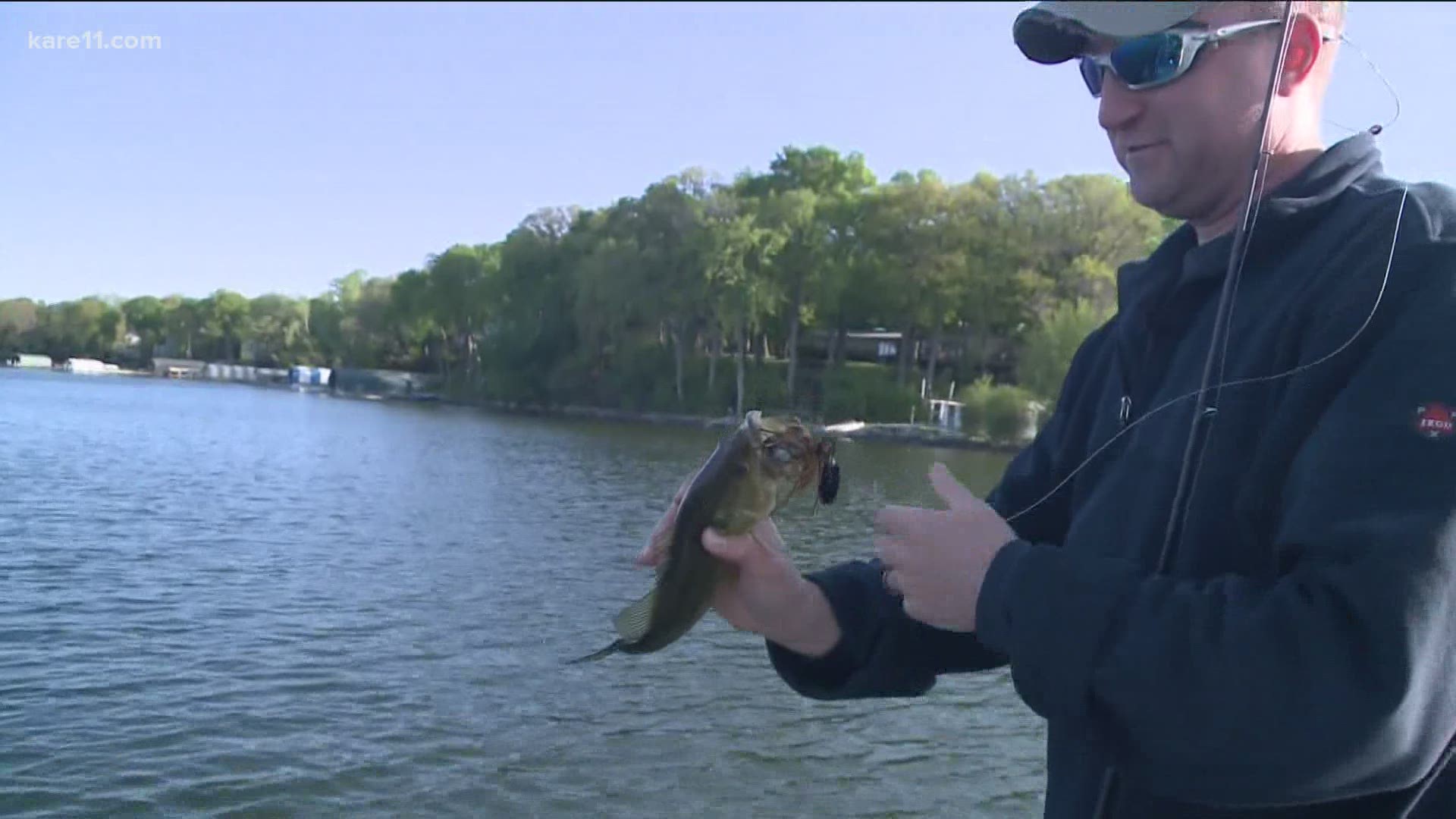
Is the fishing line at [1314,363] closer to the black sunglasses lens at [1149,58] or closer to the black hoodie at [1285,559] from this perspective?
the black hoodie at [1285,559]

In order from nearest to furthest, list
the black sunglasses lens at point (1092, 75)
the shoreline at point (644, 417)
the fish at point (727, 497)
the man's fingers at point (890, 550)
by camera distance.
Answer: the man's fingers at point (890, 550) < the black sunglasses lens at point (1092, 75) < the fish at point (727, 497) < the shoreline at point (644, 417)

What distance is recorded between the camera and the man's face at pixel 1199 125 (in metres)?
2.11

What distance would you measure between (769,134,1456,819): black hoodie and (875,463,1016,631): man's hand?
0.18 ft

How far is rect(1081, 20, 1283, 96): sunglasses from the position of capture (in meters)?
2.10

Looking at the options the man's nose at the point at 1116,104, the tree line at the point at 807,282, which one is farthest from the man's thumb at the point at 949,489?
the tree line at the point at 807,282

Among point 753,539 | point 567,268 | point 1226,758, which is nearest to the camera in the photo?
point 1226,758

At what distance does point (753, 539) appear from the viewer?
8.72 feet

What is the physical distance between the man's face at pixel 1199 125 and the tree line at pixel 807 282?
4568cm

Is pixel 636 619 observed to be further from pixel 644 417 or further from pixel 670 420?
pixel 644 417

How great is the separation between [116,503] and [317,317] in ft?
414

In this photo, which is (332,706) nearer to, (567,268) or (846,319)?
(846,319)

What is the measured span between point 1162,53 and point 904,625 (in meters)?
1.44

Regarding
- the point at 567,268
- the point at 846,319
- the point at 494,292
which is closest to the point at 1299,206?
the point at 846,319

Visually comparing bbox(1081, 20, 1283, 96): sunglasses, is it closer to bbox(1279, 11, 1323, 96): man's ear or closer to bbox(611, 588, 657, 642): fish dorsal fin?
bbox(1279, 11, 1323, 96): man's ear
